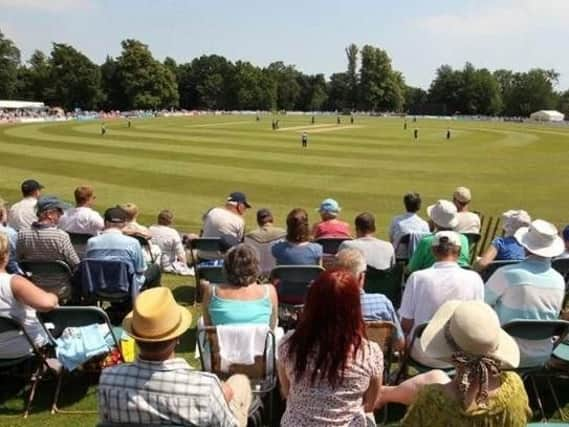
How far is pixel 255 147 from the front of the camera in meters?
37.3

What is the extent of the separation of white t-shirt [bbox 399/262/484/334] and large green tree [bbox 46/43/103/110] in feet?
408

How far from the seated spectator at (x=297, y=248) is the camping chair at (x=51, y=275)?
2.31 metres

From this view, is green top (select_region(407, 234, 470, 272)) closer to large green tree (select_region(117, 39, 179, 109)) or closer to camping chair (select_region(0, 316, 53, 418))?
camping chair (select_region(0, 316, 53, 418))

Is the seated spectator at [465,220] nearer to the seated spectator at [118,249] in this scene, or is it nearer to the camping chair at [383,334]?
the seated spectator at [118,249]

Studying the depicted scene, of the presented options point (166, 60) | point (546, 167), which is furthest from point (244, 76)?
point (546, 167)

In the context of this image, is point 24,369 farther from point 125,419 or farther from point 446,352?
point 446,352

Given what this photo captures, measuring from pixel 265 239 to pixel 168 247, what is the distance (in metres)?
2.41

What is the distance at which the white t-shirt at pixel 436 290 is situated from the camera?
5293 millimetres

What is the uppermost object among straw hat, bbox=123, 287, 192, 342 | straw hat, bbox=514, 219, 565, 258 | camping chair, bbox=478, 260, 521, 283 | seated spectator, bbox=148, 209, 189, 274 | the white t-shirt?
straw hat, bbox=123, 287, 192, 342

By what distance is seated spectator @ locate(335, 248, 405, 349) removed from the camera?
484 cm

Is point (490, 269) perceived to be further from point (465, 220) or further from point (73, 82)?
point (73, 82)

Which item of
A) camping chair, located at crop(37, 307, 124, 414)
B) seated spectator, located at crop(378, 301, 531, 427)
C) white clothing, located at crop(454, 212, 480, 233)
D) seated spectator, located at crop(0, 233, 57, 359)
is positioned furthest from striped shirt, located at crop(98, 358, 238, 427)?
white clothing, located at crop(454, 212, 480, 233)

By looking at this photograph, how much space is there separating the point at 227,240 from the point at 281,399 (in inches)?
181

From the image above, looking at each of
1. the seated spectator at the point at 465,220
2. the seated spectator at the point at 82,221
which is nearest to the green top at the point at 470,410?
the seated spectator at the point at 465,220
